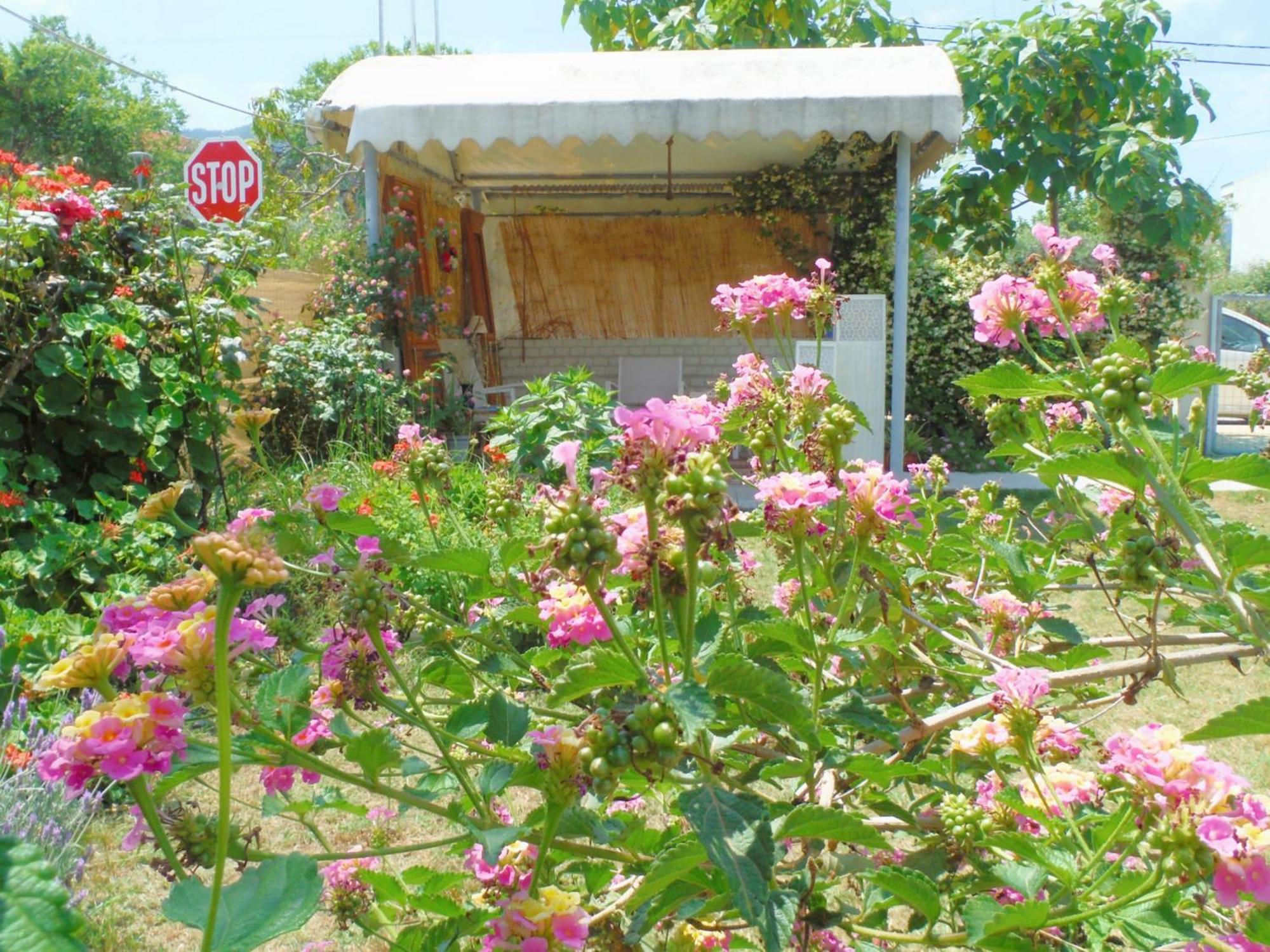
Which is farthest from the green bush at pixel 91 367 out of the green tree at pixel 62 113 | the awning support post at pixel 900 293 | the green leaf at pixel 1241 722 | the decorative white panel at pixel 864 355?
the green tree at pixel 62 113

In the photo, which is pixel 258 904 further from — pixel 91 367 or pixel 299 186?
pixel 299 186

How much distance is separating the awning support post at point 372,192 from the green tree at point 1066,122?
466cm

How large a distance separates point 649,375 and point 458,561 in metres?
8.30

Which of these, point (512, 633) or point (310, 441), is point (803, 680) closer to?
point (512, 633)

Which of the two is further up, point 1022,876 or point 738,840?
point 738,840

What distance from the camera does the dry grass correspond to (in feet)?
7.39

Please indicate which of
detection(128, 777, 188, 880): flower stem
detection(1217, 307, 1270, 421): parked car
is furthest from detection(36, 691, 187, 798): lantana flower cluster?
detection(1217, 307, 1270, 421): parked car

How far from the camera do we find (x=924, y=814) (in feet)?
4.34

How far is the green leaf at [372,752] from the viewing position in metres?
0.95

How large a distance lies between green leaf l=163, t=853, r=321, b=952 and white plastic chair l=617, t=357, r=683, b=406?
867cm

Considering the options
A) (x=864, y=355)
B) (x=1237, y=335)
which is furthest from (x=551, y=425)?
(x=1237, y=335)

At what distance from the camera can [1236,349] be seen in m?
11.8

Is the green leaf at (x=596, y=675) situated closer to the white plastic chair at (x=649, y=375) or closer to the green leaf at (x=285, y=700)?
the green leaf at (x=285, y=700)

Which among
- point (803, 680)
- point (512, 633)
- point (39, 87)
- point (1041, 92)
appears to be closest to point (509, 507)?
point (803, 680)
